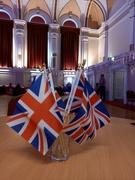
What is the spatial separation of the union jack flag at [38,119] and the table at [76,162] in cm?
10

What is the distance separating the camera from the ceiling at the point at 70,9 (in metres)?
13.2

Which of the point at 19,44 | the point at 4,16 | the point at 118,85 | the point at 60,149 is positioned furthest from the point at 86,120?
the point at 4,16

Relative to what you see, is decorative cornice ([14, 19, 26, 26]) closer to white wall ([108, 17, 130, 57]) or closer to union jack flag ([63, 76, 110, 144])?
white wall ([108, 17, 130, 57])

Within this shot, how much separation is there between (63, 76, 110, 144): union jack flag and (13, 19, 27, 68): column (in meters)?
12.9

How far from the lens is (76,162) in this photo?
2.72ft

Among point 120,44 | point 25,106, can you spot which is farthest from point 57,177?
point 120,44

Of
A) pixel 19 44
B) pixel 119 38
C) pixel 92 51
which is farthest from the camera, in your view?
pixel 92 51

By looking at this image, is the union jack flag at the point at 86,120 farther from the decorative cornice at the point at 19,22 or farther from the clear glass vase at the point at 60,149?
the decorative cornice at the point at 19,22

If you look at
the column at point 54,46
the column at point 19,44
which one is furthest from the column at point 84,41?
the column at point 19,44

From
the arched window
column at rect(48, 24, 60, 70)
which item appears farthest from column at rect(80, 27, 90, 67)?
the arched window

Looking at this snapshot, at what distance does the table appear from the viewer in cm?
71

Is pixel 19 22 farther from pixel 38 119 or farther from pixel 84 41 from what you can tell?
pixel 38 119

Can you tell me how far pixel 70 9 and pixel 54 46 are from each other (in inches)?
125

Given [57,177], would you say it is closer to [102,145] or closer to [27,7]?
[102,145]
